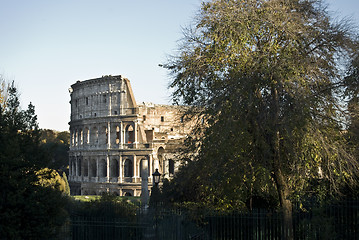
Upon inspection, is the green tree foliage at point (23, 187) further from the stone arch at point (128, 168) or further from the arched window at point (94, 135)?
the arched window at point (94, 135)

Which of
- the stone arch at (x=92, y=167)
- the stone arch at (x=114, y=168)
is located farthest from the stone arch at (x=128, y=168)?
the stone arch at (x=92, y=167)

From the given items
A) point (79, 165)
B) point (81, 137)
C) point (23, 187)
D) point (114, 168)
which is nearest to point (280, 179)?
point (23, 187)

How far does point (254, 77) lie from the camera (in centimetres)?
1136

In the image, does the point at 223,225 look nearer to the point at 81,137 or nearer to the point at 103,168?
the point at 103,168

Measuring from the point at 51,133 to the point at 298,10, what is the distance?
6418cm

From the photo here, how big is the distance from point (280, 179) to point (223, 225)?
202 cm

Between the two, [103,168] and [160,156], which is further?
[103,168]

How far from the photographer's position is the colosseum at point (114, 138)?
4634cm

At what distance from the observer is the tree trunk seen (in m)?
11.1

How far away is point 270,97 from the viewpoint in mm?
11680

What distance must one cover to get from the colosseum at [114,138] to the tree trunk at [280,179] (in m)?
33.2

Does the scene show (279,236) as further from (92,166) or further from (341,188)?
(92,166)

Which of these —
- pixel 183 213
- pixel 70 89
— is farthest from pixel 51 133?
pixel 183 213

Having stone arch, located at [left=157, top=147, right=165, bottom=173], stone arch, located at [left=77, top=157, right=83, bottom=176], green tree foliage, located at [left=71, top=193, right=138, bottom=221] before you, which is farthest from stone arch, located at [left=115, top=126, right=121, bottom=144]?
green tree foliage, located at [left=71, top=193, right=138, bottom=221]
